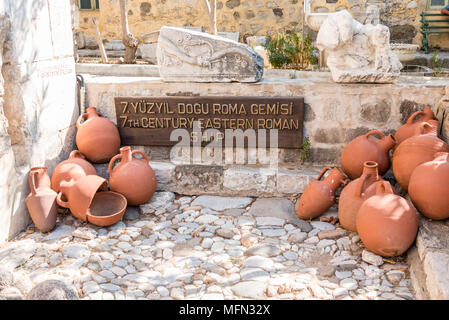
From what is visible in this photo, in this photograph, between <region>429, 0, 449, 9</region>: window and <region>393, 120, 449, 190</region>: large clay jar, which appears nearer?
<region>393, 120, 449, 190</region>: large clay jar

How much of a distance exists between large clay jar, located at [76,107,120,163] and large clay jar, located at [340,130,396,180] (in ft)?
6.62

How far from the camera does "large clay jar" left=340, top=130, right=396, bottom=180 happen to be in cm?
339

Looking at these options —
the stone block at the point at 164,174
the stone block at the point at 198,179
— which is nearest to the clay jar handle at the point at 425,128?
the stone block at the point at 198,179

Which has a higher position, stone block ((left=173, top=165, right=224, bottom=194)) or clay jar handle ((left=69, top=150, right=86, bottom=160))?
clay jar handle ((left=69, top=150, right=86, bottom=160))

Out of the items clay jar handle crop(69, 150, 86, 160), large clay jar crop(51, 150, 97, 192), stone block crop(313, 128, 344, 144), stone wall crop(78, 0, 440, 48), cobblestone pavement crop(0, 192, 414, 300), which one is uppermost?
stone wall crop(78, 0, 440, 48)

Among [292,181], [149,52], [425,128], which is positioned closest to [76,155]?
[292,181]

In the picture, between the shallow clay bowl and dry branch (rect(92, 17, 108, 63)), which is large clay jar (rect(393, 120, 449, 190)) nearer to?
the shallow clay bowl

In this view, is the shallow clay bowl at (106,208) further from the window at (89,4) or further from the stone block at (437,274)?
the window at (89,4)

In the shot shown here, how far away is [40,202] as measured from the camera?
3.16 metres

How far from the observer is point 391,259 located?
108 inches

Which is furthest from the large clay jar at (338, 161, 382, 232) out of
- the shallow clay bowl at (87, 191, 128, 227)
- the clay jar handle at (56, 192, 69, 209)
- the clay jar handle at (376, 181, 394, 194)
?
the clay jar handle at (56, 192, 69, 209)

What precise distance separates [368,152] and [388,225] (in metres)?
0.89

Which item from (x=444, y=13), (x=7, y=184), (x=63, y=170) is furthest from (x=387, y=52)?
(x=444, y=13)

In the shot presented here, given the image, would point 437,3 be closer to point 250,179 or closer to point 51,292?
point 250,179
